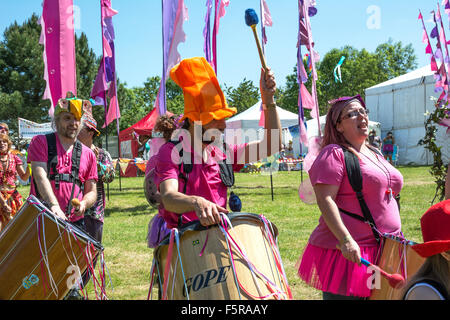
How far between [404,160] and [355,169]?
23114 mm

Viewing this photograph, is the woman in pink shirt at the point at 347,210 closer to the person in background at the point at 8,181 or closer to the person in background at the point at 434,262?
the person in background at the point at 434,262

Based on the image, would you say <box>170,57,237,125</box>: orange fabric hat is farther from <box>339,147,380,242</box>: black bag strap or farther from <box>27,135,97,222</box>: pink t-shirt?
<box>27,135,97,222</box>: pink t-shirt

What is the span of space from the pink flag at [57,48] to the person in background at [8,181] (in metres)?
0.95

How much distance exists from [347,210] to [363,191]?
0.47 ft

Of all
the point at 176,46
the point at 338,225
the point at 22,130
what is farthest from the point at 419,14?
the point at 22,130

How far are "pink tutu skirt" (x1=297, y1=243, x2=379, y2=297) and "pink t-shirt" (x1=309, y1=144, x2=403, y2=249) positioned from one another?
61mm

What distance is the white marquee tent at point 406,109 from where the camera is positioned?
21.5 m

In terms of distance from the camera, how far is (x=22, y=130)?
888 inches

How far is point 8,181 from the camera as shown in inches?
215

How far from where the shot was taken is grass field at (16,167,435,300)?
16.1 feet

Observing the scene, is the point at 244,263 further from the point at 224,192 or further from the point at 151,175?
the point at 151,175

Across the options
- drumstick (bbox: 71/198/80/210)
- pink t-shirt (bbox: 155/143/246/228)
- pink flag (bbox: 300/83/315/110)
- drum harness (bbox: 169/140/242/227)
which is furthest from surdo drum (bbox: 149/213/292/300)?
pink flag (bbox: 300/83/315/110)

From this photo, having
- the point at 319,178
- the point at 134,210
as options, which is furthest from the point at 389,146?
the point at 319,178

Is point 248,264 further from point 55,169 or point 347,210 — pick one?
point 55,169
